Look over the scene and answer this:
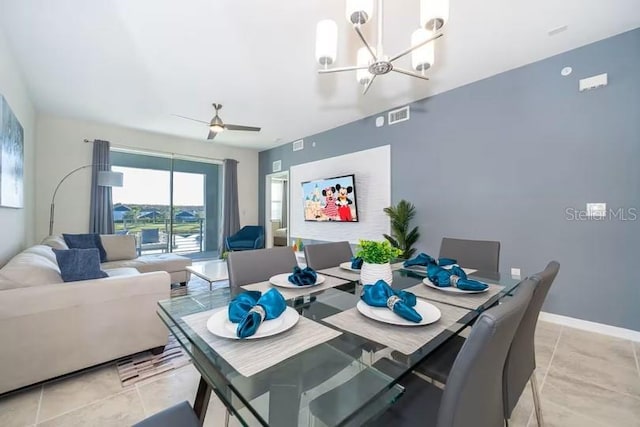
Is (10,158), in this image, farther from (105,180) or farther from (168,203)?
(168,203)

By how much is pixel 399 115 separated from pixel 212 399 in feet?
12.9

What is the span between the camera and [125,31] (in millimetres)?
2398

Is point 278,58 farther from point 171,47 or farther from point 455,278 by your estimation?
point 455,278

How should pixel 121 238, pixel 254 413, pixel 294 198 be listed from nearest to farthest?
1. pixel 254 413
2. pixel 121 238
3. pixel 294 198

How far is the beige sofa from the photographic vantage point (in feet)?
5.16

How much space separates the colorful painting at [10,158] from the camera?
7.50 feet

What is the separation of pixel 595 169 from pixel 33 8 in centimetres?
501

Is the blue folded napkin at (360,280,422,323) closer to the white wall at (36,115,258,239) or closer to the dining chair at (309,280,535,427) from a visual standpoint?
the dining chair at (309,280,535,427)

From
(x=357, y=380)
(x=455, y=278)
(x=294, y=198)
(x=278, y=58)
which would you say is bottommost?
(x=357, y=380)

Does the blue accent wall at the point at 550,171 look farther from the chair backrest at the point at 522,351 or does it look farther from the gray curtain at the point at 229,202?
the gray curtain at the point at 229,202

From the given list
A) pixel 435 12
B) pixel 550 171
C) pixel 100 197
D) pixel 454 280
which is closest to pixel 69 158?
pixel 100 197

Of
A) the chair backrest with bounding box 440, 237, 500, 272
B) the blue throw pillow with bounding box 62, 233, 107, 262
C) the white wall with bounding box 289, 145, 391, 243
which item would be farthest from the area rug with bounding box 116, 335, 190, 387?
the white wall with bounding box 289, 145, 391, 243

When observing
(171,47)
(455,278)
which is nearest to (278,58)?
(171,47)

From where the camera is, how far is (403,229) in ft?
12.2
